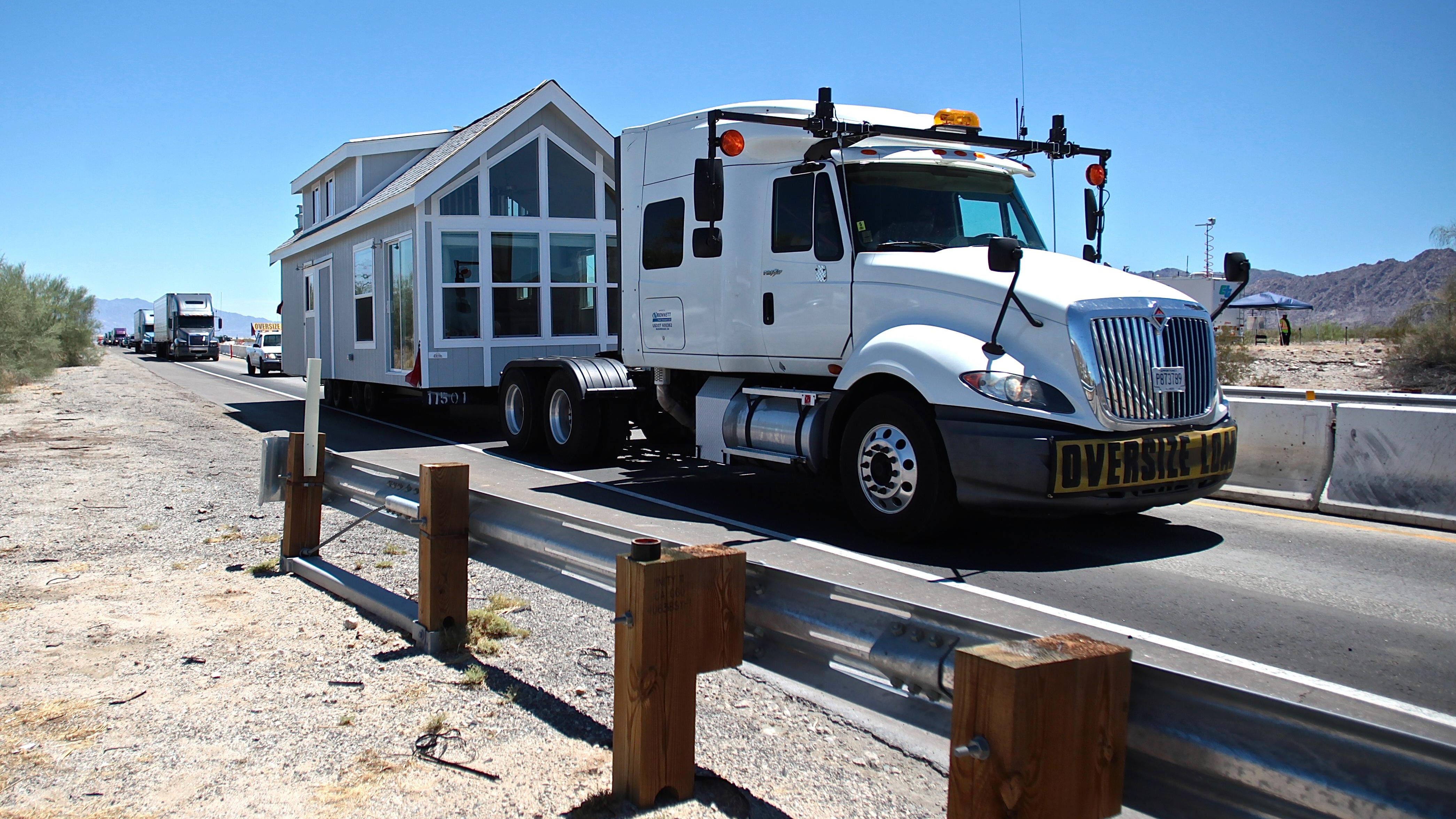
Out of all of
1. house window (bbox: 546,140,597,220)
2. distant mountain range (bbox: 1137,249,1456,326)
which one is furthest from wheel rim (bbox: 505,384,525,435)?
distant mountain range (bbox: 1137,249,1456,326)

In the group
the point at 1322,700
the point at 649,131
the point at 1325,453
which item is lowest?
the point at 1322,700

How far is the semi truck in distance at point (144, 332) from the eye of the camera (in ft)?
255

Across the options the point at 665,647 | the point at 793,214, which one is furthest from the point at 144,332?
the point at 665,647

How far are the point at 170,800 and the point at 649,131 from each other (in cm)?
802

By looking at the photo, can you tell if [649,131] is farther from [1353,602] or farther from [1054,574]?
[1353,602]

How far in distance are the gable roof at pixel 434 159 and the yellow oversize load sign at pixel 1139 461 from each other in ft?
40.0

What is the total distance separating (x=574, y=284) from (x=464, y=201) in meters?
2.18

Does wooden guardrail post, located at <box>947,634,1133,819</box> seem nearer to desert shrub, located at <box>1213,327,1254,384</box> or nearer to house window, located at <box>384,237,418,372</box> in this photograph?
house window, located at <box>384,237,418,372</box>

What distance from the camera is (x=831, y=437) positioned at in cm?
781

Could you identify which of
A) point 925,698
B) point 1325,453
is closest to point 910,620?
point 925,698

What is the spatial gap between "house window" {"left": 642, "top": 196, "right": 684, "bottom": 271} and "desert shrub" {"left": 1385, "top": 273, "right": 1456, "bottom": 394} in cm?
2296

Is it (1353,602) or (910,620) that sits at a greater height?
(910,620)

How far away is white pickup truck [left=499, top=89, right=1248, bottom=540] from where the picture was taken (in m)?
6.58

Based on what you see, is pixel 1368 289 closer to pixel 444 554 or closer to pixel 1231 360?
pixel 1231 360
